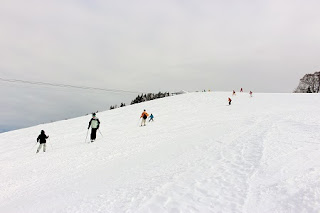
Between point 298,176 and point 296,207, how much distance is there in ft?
5.20

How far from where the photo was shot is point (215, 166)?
6477mm

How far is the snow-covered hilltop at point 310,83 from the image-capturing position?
5672 cm

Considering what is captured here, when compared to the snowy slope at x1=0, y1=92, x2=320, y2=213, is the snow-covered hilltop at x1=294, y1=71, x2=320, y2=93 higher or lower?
higher

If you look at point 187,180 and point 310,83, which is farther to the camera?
point 310,83

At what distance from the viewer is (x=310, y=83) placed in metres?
58.4

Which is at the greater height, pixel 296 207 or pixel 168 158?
pixel 296 207

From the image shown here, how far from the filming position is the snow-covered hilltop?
56.7 metres

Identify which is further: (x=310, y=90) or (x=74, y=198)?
→ (x=310, y=90)

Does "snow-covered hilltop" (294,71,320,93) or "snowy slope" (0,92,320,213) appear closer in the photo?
"snowy slope" (0,92,320,213)

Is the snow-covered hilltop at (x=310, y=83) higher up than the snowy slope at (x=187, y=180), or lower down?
higher up

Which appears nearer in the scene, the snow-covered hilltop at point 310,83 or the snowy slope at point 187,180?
the snowy slope at point 187,180

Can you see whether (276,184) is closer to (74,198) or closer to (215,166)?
(215,166)

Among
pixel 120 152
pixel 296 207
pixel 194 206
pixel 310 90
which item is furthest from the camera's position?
pixel 310 90

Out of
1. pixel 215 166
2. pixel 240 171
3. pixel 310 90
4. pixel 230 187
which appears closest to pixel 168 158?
pixel 215 166
